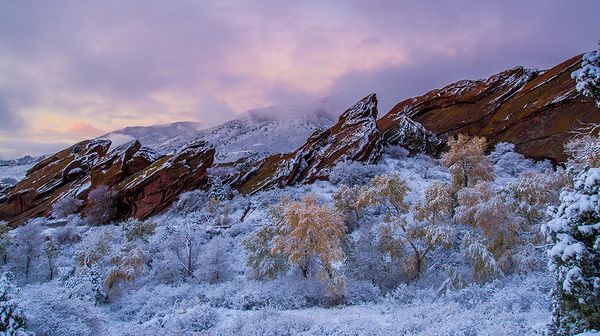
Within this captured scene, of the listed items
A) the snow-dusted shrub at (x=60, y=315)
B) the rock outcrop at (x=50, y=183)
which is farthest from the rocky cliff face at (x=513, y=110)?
the rock outcrop at (x=50, y=183)

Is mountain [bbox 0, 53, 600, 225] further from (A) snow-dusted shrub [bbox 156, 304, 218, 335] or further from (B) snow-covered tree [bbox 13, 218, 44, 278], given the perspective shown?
(A) snow-dusted shrub [bbox 156, 304, 218, 335]

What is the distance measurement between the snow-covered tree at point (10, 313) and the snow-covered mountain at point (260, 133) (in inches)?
2727

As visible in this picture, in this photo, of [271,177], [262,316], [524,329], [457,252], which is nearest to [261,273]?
[262,316]

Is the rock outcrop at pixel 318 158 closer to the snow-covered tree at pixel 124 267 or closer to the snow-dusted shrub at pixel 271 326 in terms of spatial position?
the snow-covered tree at pixel 124 267

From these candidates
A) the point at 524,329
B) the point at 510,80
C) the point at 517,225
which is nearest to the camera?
the point at 524,329

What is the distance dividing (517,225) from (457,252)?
486cm

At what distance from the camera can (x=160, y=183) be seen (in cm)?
4519

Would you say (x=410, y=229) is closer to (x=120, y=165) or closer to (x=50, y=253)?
(x=50, y=253)

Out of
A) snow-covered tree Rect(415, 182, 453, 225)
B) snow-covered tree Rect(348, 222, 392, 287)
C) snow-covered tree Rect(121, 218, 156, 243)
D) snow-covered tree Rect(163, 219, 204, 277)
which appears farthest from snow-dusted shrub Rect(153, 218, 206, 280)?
snow-covered tree Rect(415, 182, 453, 225)

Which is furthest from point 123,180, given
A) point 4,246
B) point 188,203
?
point 4,246

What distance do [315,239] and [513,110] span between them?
43.3 meters

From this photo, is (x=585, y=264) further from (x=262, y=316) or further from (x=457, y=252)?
(x=457, y=252)

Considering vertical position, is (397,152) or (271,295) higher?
(397,152)

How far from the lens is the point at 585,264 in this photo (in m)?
6.53
